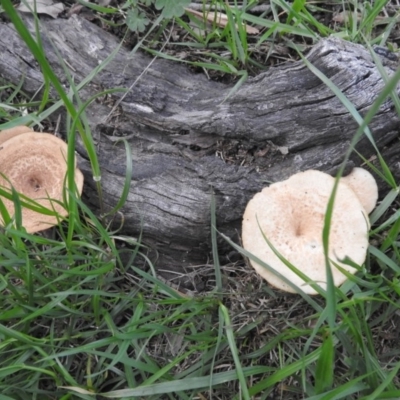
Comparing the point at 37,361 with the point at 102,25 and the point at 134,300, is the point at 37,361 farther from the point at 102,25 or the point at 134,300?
the point at 102,25

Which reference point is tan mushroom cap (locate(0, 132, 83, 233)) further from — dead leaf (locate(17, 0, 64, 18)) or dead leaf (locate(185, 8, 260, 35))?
dead leaf (locate(185, 8, 260, 35))

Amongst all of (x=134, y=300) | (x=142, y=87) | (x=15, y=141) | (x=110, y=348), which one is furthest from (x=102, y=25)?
(x=110, y=348)

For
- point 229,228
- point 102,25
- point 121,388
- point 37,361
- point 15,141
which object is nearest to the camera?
point 37,361

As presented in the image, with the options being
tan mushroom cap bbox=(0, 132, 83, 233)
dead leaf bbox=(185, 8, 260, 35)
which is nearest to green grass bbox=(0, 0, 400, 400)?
tan mushroom cap bbox=(0, 132, 83, 233)

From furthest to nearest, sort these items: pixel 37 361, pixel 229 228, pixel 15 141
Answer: pixel 15 141, pixel 229 228, pixel 37 361

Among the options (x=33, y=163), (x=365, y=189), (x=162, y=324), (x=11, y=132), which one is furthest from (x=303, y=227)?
(x=11, y=132)

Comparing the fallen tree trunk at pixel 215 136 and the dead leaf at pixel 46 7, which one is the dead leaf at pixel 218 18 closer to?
the fallen tree trunk at pixel 215 136

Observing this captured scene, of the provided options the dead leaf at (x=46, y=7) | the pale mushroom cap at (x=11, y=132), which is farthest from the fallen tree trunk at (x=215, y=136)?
the dead leaf at (x=46, y=7)
